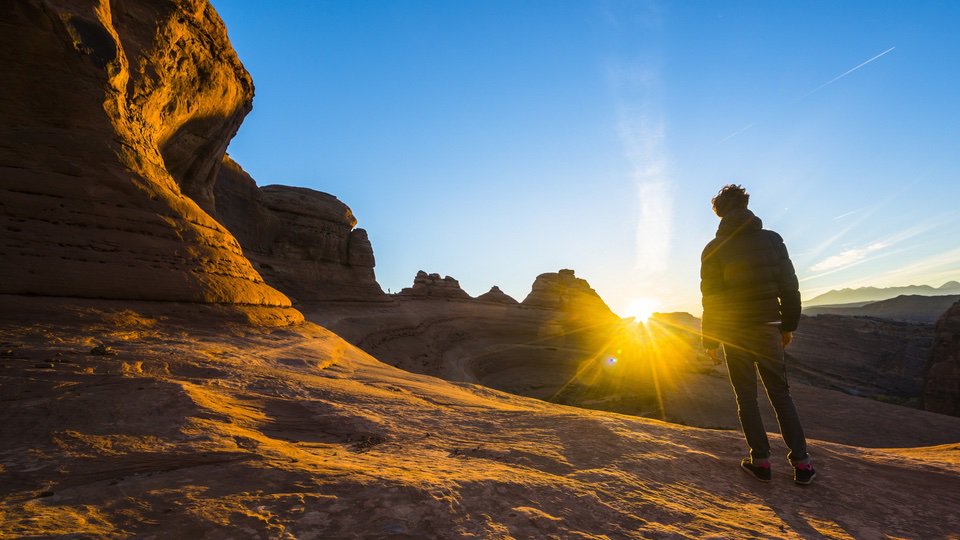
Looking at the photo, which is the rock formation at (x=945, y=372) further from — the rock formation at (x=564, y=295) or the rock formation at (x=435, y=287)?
the rock formation at (x=435, y=287)

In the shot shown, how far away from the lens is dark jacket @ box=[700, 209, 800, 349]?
2.91 m

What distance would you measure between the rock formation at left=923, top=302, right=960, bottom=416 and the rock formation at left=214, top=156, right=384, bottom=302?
31.6 metres

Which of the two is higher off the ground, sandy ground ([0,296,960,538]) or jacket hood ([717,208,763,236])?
jacket hood ([717,208,763,236])

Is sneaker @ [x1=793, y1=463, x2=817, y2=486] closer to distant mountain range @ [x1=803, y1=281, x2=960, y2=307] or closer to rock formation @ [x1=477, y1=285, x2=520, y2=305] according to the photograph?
rock formation @ [x1=477, y1=285, x2=520, y2=305]

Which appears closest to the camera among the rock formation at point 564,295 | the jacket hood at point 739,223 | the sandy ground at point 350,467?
the sandy ground at point 350,467

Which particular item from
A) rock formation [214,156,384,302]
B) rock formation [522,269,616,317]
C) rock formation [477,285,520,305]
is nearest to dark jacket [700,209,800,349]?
rock formation [214,156,384,302]

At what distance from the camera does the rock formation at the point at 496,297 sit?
36391 millimetres

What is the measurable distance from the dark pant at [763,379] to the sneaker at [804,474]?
0.18ft

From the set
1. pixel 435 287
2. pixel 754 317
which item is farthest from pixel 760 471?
pixel 435 287

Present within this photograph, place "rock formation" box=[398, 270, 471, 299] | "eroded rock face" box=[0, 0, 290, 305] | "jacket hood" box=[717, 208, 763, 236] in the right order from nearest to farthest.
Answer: "jacket hood" box=[717, 208, 763, 236] → "eroded rock face" box=[0, 0, 290, 305] → "rock formation" box=[398, 270, 471, 299]

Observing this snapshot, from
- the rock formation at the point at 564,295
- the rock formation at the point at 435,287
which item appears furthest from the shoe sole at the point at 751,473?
the rock formation at the point at 564,295

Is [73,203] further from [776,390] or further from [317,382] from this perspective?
[776,390]

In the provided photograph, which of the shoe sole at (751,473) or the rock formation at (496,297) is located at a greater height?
the rock formation at (496,297)

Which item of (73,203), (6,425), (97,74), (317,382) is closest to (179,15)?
(97,74)
